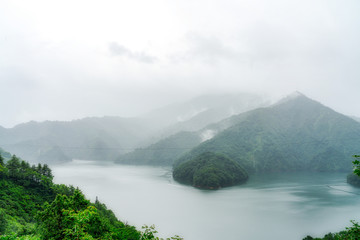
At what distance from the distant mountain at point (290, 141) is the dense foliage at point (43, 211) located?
78.6 metres

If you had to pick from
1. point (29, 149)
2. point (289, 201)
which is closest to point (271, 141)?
point (289, 201)

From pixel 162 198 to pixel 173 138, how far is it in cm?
9922

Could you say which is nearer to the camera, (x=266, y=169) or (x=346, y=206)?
(x=346, y=206)

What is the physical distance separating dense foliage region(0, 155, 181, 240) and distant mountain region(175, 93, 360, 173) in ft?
258

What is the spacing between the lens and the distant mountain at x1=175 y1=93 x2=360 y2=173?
10244 cm

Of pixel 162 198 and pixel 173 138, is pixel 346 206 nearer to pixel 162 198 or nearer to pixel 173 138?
pixel 162 198

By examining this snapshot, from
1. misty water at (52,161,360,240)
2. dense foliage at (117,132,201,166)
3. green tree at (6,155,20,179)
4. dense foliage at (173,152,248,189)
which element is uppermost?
dense foliage at (117,132,201,166)

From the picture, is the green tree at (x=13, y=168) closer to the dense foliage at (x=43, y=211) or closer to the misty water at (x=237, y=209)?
the dense foliage at (x=43, y=211)

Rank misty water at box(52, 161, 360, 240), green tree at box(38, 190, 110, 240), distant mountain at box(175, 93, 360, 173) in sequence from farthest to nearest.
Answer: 1. distant mountain at box(175, 93, 360, 173)
2. misty water at box(52, 161, 360, 240)
3. green tree at box(38, 190, 110, 240)

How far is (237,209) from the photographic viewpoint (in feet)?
135

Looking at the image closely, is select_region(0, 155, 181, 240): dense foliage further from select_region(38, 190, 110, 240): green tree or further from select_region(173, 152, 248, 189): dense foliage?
select_region(173, 152, 248, 189): dense foliage

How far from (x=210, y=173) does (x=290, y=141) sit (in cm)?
7902

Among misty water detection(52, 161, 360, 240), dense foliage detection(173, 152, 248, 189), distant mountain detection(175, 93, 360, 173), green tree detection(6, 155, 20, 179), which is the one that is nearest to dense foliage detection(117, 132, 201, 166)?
distant mountain detection(175, 93, 360, 173)

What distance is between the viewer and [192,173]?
2867 inches
